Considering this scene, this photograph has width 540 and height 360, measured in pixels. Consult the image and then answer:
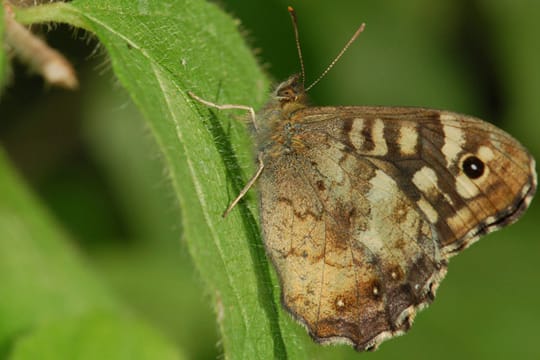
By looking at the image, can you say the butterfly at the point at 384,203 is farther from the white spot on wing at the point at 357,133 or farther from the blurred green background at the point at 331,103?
the blurred green background at the point at 331,103

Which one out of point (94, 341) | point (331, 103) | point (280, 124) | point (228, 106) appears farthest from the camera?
point (331, 103)

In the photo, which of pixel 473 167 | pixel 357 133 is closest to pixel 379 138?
pixel 357 133

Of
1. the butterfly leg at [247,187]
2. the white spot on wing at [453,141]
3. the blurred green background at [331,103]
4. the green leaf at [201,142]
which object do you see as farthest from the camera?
the blurred green background at [331,103]

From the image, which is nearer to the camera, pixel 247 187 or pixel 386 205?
pixel 247 187

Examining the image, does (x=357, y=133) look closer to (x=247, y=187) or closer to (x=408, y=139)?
(x=408, y=139)

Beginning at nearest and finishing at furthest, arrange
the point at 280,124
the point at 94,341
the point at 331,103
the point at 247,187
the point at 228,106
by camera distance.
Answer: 1. the point at 247,187
2. the point at 228,106
3. the point at 280,124
4. the point at 94,341
5. the point at 331,103

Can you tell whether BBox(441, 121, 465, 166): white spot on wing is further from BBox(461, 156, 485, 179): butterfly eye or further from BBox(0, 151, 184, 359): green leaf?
BBox(0, 151, 184, 359): green leaf

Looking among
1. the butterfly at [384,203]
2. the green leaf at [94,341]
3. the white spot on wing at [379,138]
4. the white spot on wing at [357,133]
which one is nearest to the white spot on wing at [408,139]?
the butterfly at [384,203]
